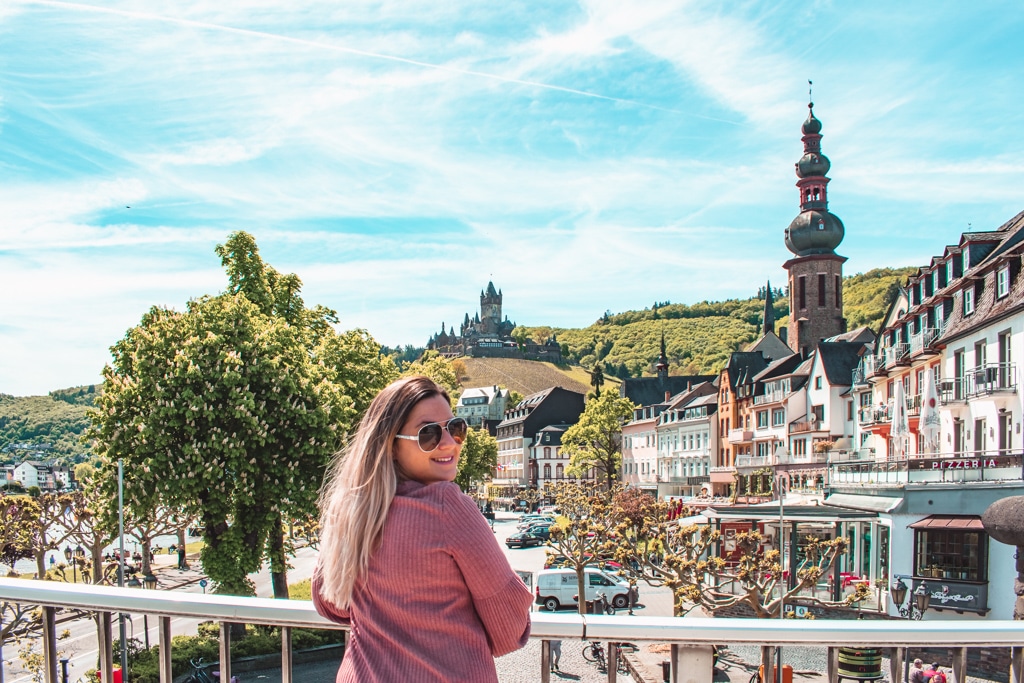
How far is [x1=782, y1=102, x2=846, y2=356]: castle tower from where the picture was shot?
85250 millimetres

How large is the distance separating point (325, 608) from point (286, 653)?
0.71m

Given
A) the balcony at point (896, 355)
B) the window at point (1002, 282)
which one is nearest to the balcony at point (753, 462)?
the balcony at point (896, 355)

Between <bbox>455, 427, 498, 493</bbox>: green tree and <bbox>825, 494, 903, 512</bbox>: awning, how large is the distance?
133 ft

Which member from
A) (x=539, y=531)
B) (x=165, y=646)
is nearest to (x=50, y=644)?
(x=165, y=646)

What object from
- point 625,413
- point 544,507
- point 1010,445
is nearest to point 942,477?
point 1010,445

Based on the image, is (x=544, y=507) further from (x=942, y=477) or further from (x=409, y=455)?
(x=409, y=455)

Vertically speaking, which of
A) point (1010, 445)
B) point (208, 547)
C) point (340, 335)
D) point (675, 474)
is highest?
point (340, 335)

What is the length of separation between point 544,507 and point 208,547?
3518 inches

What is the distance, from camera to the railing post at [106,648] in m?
3.96

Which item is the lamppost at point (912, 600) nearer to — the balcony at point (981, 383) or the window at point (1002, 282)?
the balcony at point (981, 383)

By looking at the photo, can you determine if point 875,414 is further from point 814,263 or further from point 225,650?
point 225,650

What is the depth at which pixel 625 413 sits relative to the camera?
82.4 m

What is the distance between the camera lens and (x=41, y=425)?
181000 millimetres

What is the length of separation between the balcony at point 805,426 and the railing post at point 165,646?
57.5 m
